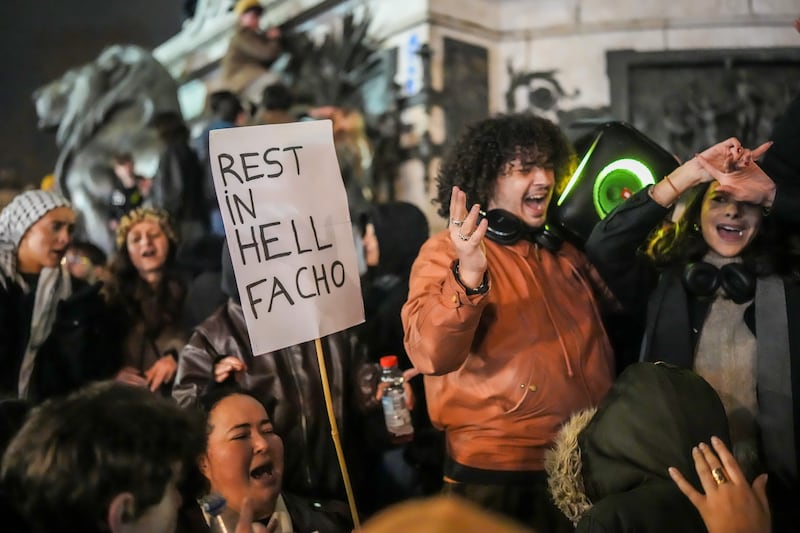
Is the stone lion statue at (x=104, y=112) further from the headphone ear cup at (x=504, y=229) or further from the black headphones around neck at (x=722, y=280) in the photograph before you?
the black headphones around neck at (x=722, y=280)

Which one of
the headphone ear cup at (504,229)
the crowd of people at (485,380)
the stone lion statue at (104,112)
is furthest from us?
the stone lion statue at (104,112)

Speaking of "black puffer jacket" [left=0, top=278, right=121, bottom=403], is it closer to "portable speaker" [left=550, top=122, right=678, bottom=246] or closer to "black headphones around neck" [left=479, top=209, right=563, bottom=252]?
"black headphones around neck" [left=479, top=209, right=563, bottom=252]

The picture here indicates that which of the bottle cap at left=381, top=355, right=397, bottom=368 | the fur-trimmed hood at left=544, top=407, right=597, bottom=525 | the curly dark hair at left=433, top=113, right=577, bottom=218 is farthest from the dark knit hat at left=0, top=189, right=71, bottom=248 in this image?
the fur-trimmed hood at left=544, top=407, right=597, bottom=525

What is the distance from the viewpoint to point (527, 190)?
6.39 ft

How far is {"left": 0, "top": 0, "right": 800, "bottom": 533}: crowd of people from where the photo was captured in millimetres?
1232

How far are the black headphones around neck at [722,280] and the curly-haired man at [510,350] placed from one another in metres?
0.28

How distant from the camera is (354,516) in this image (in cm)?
178

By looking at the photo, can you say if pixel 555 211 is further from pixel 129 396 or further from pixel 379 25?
pixel 379 25

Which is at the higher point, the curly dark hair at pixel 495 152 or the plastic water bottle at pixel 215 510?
the curly dark hair at pixel 495 152

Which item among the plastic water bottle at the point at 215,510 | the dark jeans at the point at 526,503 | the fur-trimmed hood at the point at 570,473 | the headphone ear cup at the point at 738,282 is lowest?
the dark jeans at the point at 526,503

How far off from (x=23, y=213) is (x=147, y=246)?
50 centimetres

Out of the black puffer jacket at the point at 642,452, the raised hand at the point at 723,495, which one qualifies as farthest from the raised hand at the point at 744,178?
the raised hand at the point at 723,495

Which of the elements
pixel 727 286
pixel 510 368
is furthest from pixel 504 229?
pixel 727 286

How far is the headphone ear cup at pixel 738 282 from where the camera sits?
6.28ft
